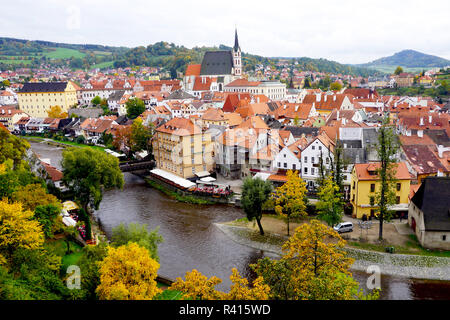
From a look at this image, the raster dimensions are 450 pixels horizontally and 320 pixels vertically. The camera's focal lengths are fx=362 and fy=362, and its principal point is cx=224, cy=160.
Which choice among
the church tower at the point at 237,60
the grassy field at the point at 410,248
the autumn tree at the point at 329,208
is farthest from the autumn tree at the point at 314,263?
the church tower at the point at 237,60

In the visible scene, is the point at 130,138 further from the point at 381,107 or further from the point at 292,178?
the point at 381,107

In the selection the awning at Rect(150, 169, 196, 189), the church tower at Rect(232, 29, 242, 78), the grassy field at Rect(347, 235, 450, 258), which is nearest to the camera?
the grassy field at Rect(347, 235, 450, 258)

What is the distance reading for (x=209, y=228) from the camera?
27.5m

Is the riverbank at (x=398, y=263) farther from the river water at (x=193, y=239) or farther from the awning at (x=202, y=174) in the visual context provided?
the awning at (x=202, y=174)

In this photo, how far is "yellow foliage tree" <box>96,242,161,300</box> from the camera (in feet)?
42.0

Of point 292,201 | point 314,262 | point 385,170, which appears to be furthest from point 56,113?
point 314,262

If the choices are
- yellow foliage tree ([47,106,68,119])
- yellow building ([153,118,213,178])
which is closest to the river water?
yellow building ([153,118,213,178])

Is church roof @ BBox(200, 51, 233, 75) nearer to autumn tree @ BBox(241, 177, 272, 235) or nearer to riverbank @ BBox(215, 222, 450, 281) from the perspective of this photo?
autumn tree @ BBox(241, 177, 272, 235)

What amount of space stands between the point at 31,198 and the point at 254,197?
44.9 ft

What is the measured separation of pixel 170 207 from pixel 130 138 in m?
19.3

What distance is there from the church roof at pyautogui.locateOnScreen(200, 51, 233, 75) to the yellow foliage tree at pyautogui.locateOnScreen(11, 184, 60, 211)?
8852 cm

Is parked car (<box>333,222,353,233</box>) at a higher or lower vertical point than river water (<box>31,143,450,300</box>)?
higher
